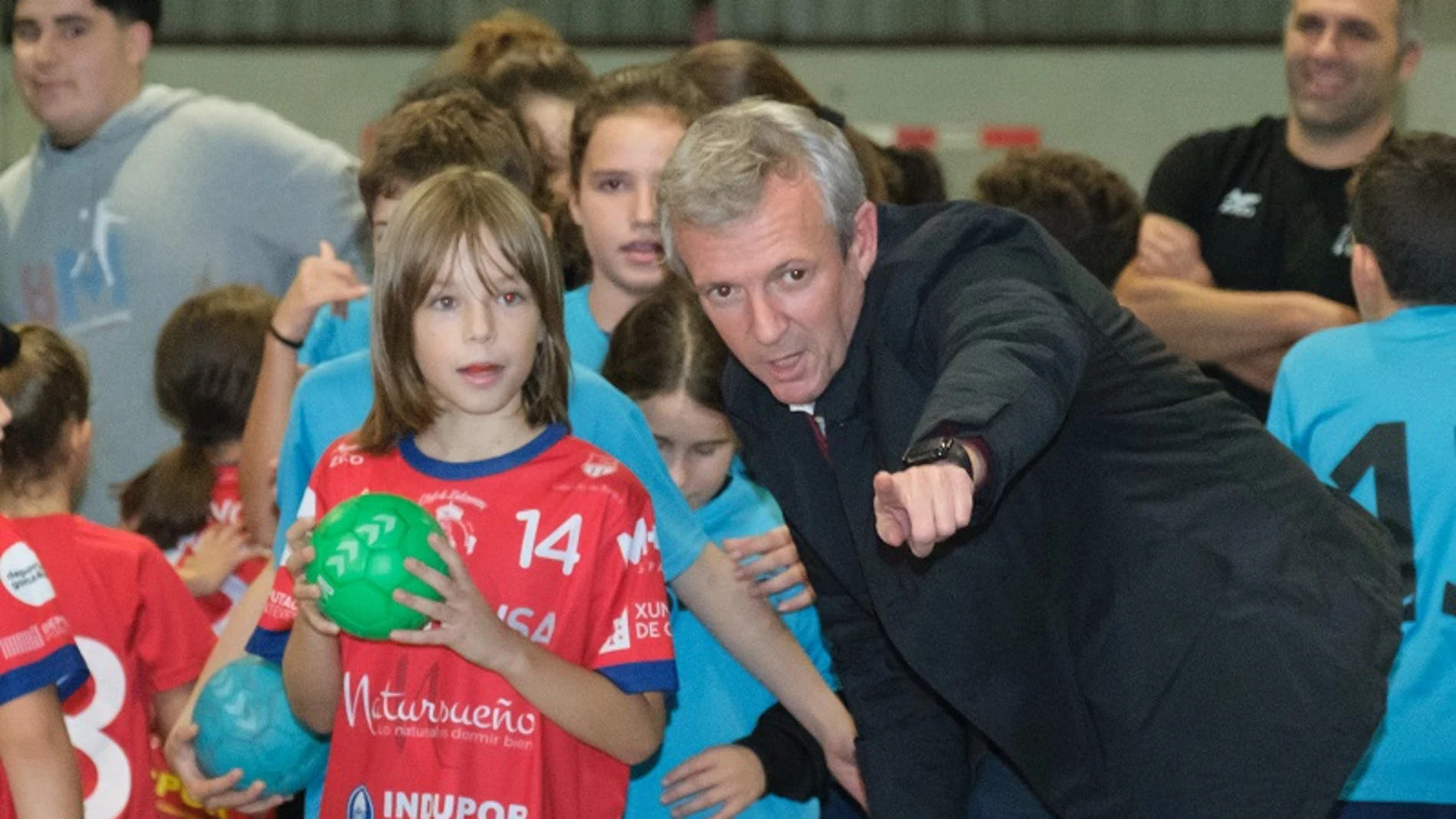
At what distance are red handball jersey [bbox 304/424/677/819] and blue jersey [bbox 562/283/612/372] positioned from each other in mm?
900

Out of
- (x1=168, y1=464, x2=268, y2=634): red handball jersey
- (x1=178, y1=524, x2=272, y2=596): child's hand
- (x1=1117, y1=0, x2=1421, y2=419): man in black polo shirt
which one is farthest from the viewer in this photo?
(x1=1117, y1=0, x2=1421, y2=419): man in black polo shirt

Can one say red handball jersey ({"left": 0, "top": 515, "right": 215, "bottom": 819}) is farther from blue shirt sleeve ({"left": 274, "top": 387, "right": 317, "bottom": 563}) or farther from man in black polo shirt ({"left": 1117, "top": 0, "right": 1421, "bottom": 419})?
man in black polo shirt ({"left": 1117, "top": 0, "right": 1421, "bottom": 419})

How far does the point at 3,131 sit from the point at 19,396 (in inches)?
321

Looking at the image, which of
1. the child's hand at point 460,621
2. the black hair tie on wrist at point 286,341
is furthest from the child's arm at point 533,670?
the black hair tie on wrist at point 286,341

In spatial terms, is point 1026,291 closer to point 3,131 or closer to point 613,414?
point 613,414

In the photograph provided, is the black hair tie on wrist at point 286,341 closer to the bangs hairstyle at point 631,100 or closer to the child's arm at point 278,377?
the child's arm at point 278,377

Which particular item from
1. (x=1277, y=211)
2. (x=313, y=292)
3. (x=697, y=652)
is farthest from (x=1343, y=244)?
(x=313, y=292)

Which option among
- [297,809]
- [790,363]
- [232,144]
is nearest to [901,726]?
[790,363]

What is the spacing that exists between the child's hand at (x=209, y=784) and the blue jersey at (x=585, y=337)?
1155mm

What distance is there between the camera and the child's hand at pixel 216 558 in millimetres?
4969

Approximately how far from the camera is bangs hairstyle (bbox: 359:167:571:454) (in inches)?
135

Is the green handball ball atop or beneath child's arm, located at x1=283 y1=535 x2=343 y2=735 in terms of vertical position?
atop

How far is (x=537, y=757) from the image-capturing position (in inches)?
129

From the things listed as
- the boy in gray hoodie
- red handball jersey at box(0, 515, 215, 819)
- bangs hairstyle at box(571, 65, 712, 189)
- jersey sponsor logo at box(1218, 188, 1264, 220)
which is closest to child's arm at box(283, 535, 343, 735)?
red handball jersey at box(0, 515, 215, 819)
